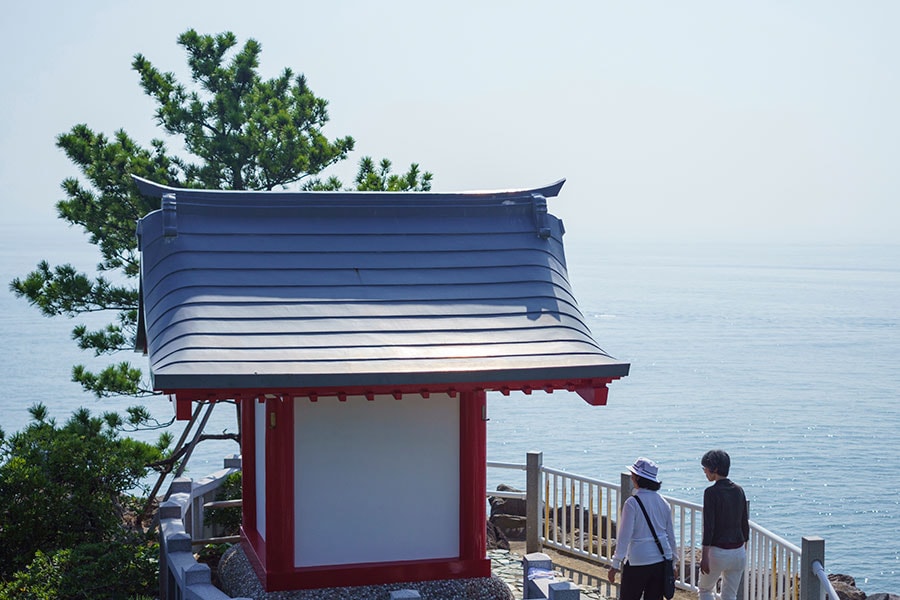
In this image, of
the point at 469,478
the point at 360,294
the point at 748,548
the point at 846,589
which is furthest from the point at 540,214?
the point at 846,589

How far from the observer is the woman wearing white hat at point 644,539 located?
30.9ft

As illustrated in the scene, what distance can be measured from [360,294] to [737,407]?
44.8m

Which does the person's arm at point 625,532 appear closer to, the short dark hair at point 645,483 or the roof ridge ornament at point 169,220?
the short dark hair at point 645,483

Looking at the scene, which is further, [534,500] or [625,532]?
[534,500]

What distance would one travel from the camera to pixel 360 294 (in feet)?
35.3

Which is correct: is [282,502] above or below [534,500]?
above

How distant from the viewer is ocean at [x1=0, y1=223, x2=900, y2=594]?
3603 centimetres

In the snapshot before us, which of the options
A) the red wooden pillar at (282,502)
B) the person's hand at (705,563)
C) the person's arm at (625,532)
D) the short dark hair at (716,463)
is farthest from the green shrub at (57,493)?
the short dark hair at (716,463)

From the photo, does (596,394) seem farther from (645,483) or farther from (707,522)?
(707,522)

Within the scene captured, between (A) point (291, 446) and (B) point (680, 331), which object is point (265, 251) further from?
(B) point (680, 331)

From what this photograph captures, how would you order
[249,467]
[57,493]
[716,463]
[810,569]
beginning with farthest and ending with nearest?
1. [57,493]
2. [249,467]
3. [810,569]
4. [716,463]

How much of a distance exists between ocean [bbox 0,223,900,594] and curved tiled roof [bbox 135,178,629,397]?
19.6 meters

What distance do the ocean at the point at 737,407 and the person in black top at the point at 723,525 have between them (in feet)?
61.4

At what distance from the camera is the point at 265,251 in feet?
36.4
